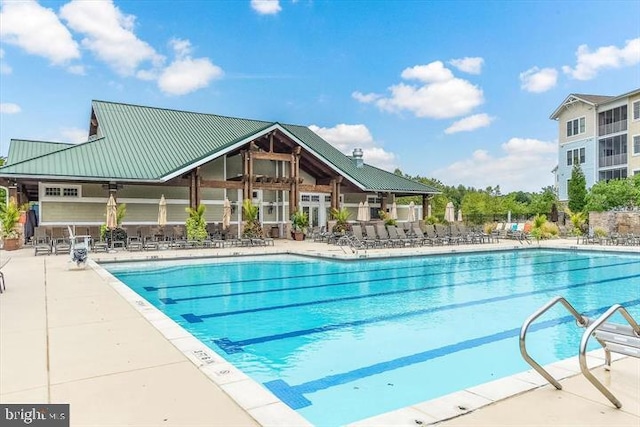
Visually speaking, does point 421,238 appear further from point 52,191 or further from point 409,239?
point 52,191

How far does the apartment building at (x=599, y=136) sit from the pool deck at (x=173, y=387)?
35.8m

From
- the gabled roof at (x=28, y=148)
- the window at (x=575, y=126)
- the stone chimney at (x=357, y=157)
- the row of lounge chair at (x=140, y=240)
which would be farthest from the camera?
the window at (x=575, y=126)

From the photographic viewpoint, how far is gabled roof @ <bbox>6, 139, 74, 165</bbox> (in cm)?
2174

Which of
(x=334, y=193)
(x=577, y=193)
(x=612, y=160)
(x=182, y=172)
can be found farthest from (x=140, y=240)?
(x=612, y=160)

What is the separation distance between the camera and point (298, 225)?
2253cm

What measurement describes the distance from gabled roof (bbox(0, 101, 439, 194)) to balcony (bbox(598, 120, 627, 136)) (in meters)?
18.5

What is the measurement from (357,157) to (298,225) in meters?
8.60

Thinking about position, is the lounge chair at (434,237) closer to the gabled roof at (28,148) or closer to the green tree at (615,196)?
the green tree at (615,196)

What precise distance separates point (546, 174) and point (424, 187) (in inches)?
1347

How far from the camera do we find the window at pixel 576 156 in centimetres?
3728

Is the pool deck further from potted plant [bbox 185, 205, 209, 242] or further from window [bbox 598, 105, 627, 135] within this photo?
window [bbox 598, 105, 627, 135]

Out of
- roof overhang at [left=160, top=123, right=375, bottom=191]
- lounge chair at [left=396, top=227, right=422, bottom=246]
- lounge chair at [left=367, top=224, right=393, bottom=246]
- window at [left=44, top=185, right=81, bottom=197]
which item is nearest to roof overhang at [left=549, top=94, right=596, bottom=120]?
roof overhang at [left=160, top=123, right=375, bottom=191]

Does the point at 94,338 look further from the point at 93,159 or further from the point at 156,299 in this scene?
the point at 93,159

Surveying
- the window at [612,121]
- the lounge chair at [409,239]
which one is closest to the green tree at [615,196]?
the window at [612,121]
